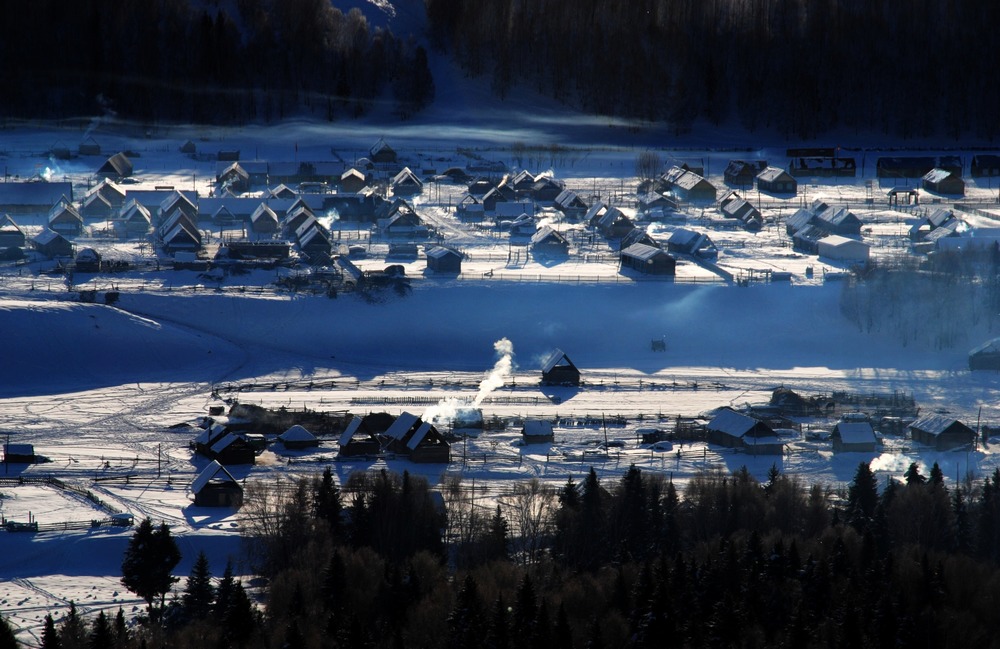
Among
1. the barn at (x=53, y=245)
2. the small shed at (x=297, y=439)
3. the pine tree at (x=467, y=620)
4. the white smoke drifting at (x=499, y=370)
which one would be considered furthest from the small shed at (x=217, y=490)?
the barn at (x=53, y=245)

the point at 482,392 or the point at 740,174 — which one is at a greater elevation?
the point at 740,174

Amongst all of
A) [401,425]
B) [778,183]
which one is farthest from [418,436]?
[778,183]

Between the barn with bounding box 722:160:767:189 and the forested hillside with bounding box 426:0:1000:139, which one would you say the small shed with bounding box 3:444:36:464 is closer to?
the barn with bounding box 722:160:767:189

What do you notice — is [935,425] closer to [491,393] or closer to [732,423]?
[732,423]

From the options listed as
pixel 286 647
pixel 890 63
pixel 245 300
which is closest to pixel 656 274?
pixel 245 300

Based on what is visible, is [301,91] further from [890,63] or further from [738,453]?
[738,453]

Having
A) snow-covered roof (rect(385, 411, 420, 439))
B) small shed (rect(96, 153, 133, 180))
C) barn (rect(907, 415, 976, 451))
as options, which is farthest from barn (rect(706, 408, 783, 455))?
small shed (rect(96, 153, 133, 180))
